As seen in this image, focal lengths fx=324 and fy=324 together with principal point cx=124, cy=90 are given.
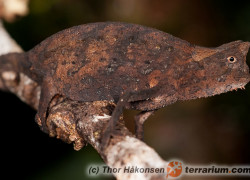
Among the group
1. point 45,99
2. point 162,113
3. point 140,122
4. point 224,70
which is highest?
point 162,113

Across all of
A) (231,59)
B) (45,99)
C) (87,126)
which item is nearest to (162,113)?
(45,99)

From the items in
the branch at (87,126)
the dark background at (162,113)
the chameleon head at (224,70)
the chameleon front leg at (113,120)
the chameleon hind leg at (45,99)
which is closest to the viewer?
the branch at (87,126)

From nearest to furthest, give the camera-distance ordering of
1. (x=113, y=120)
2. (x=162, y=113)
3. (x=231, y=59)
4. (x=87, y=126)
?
1. (x=113, y=120)
2. (x=87, y=126)
3. (x=231, y=59)
4. (x=162, y=113)

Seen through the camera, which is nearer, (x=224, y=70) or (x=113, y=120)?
(x=113, y=120)

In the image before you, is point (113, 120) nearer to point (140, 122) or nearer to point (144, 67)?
point (144, 67)

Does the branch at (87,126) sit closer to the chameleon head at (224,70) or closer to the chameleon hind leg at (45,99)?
the chameleon hind leg at (45,99)

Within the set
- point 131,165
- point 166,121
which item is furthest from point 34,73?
point 166,121

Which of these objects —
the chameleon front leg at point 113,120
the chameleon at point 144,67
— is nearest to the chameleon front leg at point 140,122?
the chameleon at point 144,67
